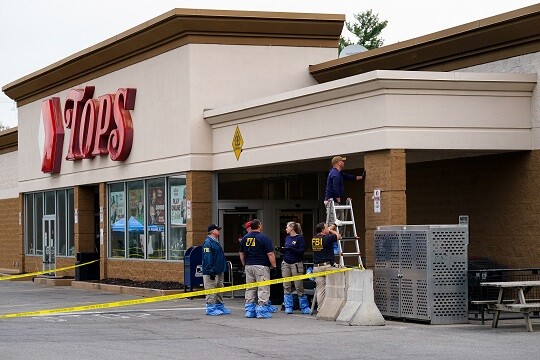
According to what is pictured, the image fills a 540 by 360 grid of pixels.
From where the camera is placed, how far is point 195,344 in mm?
18000

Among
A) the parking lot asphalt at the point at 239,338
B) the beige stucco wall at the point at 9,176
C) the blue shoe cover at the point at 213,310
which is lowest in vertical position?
the parking lot asphalt at the point at 239,338

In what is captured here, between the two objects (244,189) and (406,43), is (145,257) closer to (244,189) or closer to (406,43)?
(244,189)

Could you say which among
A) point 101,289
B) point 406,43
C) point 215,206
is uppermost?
point 406,43

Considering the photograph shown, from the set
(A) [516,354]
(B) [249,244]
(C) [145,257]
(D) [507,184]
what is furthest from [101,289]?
(A) [516,354]

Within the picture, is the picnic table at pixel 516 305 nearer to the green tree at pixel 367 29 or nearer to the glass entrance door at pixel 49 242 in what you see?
the glass entrance door at pixel 49 242

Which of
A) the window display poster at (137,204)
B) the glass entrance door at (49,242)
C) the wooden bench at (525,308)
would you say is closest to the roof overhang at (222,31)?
the window display poster at (137,204)

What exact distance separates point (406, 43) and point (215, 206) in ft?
23.7

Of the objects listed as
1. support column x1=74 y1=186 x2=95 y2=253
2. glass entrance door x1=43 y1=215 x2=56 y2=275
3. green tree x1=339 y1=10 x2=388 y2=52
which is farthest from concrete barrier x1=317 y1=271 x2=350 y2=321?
green tree x1=339 y1=10 x2=388 y2=52

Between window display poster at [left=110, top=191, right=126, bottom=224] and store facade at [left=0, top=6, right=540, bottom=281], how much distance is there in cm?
7

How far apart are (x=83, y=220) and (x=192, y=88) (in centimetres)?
1011

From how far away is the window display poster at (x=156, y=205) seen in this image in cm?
3231

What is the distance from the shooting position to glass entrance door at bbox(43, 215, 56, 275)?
41656 mm

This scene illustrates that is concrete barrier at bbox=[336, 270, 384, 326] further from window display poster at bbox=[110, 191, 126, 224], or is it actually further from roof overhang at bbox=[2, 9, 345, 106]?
window display poster at bbox=[110, 191, 126, 224]

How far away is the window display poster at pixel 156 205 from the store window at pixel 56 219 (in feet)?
24.2
